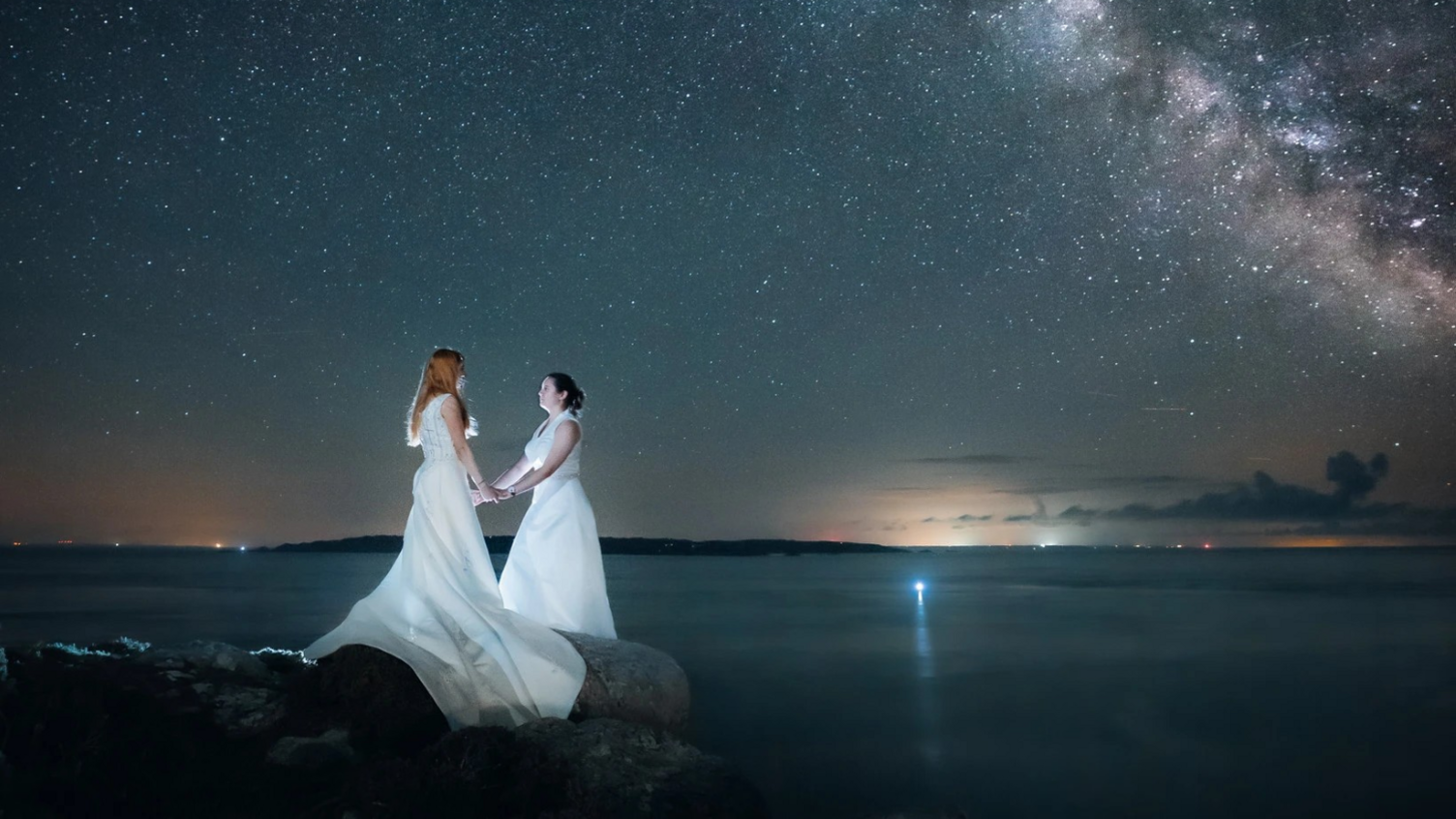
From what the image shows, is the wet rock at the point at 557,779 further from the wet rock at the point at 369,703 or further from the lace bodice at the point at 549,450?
the lace bodice at the point at 549,450

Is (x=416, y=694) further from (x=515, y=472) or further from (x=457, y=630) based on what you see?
(x=515, y=472)

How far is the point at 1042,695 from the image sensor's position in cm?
1238

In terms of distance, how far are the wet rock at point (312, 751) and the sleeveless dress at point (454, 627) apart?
2.05ft

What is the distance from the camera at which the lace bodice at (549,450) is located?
865 centimetres

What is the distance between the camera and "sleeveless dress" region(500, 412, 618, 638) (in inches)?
328

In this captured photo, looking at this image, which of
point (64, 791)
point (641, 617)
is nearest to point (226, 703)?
point (64, 791)

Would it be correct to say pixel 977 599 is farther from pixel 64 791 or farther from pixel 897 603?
pixel 64 791

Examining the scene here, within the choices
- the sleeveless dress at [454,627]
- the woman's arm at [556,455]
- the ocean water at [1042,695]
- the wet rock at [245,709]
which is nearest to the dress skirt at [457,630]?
the sleeveless dress at [454,627]

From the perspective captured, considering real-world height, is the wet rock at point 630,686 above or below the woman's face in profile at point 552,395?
below

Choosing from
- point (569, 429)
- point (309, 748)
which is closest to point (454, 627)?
point (309, 748)

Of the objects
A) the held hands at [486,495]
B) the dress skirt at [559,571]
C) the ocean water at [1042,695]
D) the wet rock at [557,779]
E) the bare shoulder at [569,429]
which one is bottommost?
the ocean water at [1042,695]

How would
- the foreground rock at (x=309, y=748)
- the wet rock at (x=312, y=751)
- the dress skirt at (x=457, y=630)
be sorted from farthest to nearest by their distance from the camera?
the dress skirt at (x=457, y=630) → the wet rock at (x=312, y=751) → the foreground rock at (x=309, y=748)

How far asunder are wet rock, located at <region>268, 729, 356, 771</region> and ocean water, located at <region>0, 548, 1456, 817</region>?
328 centimetres

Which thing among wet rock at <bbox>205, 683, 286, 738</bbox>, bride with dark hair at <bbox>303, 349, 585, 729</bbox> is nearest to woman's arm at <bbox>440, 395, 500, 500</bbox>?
bride with dark hair at <bbox>303, 349, 585, 729</bbox>
